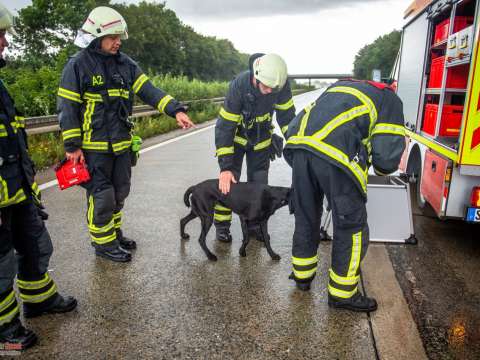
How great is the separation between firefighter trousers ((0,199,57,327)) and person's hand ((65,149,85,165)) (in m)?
0.83

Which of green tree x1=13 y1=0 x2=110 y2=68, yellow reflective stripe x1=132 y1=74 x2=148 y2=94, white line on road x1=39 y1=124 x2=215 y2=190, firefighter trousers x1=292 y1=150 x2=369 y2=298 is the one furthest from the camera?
green tree x1=13 y1=0 x2=110 y2=68

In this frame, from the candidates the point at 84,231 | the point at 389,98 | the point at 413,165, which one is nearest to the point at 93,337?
the point at 84,231

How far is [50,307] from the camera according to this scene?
318 cm

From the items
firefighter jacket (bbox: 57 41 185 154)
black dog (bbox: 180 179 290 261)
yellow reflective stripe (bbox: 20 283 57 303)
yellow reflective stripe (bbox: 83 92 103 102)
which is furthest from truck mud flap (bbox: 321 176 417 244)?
yellow reflective stripe (bbox: 20 283 57 303)

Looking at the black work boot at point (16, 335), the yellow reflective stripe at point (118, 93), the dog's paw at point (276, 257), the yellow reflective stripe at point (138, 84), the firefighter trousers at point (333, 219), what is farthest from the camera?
the yellow reflective stripe at point (138, 84)

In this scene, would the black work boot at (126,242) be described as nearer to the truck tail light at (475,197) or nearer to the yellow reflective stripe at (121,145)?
the yellow reflective stripe at (121,145)

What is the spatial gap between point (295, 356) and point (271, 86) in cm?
207

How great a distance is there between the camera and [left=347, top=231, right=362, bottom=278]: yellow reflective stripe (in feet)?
10.2

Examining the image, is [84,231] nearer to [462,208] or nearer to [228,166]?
[228,166]

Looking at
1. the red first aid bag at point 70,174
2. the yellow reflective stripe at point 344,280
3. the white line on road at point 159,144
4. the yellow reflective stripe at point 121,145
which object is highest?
the yellow reflective stripe at point 121,145

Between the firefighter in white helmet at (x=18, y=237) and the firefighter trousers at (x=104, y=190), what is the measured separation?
0.89 m

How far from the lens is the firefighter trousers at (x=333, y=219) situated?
3.05 metres

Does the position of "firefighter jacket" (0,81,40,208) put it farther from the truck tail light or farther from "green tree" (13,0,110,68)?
"green tree" (13,0,110,68)

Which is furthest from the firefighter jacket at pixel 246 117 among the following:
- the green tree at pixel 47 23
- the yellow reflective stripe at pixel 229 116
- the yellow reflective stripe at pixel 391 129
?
the green tree at pixel 47 23
